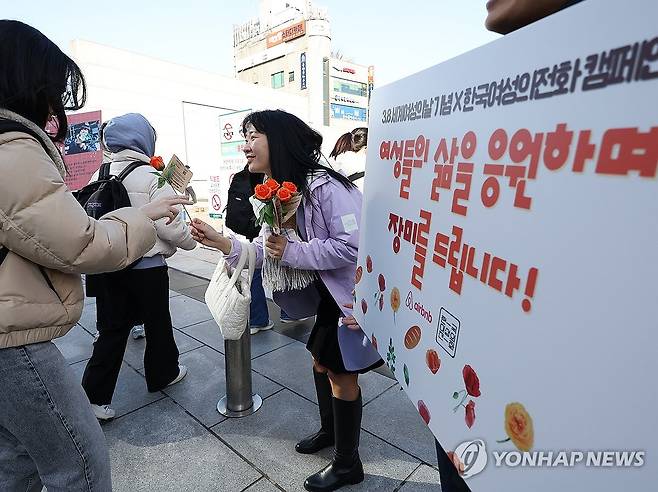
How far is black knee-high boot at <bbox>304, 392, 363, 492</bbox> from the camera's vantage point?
6.24 feet

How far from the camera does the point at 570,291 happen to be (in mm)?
604

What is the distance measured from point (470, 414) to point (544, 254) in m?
0.39

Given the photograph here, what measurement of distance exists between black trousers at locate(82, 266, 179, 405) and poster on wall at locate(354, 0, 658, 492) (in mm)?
A: 2080

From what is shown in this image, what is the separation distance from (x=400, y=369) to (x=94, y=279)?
7.39 ft

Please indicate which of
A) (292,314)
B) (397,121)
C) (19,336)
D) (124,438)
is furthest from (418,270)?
(124,438)

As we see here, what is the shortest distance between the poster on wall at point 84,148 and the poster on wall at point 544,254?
5.59 metres

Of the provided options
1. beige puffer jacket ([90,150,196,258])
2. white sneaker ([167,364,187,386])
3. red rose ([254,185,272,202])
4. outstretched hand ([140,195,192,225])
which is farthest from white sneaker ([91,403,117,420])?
red rose ([254,185,272,202])

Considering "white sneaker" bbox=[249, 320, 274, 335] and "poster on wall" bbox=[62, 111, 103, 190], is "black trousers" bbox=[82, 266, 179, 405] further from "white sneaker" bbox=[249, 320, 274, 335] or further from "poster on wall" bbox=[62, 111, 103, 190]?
"poster on wall" bbox=[62, 111, 103, 190]

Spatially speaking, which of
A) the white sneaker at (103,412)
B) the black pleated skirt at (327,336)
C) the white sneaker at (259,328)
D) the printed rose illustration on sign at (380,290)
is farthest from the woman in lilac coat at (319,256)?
the white sneaker at (259,328)

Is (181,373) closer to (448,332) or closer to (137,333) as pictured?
(137,333)

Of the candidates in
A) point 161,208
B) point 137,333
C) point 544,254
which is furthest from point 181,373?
point 544,254

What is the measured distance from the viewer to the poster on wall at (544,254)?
512 millimetres

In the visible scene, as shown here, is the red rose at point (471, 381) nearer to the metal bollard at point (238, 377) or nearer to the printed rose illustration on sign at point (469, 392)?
the printed rose illustration on sign at point (469, 392)

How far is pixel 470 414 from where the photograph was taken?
32.5 inches
